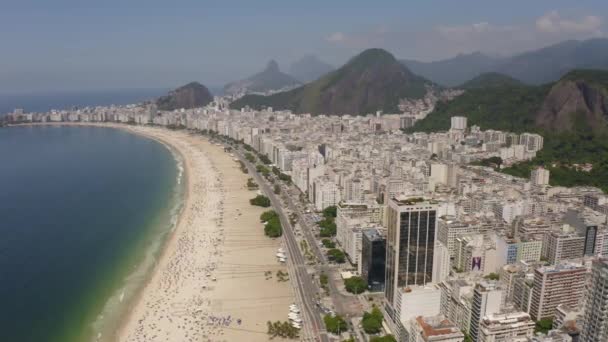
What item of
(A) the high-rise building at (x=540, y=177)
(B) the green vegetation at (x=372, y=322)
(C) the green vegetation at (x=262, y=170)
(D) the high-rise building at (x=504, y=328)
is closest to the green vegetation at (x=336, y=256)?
(B) the green vegetation at (x=372, y=322)

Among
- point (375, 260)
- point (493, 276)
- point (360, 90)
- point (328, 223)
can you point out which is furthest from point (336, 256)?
point (360, 90)

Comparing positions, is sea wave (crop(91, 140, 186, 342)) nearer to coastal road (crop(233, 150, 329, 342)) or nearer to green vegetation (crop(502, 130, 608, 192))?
coastal road (crop(233, 150, 329, 342))

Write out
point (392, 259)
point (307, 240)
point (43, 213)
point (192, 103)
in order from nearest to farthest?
1. point (392, 259)
2. point (307, 240)
3. point (43, 213)
4. point (192, 103)

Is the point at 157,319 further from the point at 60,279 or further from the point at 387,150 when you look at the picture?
the point at 387,150

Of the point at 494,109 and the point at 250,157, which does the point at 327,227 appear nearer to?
the point at 250,157

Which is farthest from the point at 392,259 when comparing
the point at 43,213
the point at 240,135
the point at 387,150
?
the point at 240,135

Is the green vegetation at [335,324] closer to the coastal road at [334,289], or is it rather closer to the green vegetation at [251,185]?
the coastal road at [334,289]

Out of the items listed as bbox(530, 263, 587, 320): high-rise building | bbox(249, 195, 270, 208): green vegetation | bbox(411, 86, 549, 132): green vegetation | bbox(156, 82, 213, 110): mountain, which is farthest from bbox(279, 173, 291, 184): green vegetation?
bbox(156, 82, 213, 110): mountain
